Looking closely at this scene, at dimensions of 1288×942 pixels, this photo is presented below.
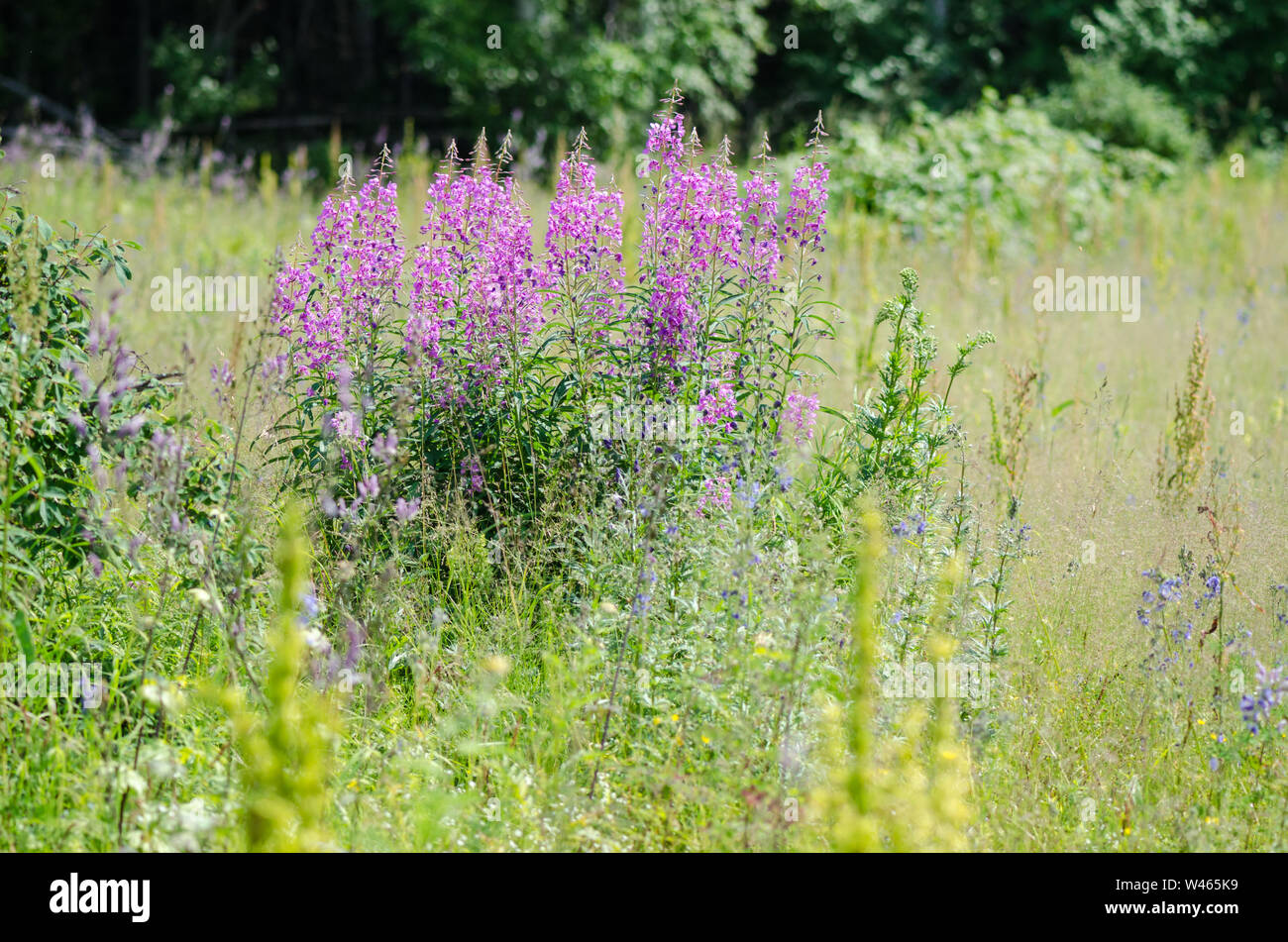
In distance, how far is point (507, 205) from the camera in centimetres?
393

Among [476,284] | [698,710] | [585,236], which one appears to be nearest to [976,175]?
[585,236]

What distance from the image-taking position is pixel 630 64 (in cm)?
1470

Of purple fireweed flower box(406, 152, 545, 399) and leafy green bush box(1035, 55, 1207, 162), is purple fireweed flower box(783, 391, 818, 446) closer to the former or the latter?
purple fireweed flower box(406, 152, 545, 399)

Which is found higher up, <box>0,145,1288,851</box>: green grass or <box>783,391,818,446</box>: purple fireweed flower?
<box>783,391,818,446</box>: purple fireweed flower

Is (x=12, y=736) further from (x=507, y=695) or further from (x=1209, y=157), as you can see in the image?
(x=1209, y=157)

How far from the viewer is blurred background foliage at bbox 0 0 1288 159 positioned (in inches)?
584

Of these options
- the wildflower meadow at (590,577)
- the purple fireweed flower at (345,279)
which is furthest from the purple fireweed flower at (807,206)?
the purple fireweed flower at (345,279)

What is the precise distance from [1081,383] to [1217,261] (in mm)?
4525

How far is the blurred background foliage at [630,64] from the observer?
14.8m

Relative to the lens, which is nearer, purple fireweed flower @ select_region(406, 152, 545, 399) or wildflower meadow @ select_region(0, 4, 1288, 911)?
wildflower meadow @ select_region(0, 4, 1288, 911)

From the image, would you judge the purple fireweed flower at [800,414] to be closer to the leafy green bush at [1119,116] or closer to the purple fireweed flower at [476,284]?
the purple fireweed flower at [476,284]

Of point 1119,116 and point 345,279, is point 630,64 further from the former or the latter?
point 345,279

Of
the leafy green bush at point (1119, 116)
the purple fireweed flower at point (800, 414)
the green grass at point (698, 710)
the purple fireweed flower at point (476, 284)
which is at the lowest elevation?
the green grass at point (698, 710)

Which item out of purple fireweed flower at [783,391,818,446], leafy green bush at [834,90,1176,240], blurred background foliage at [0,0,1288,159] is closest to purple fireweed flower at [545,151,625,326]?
purple fireweed flower at [783,391,818,446]
